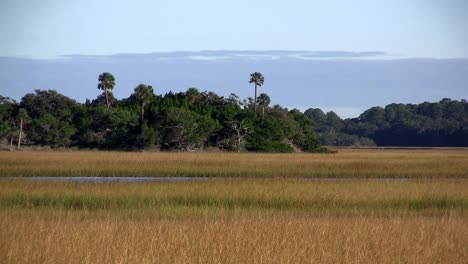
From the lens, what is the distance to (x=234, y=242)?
15.5 meters

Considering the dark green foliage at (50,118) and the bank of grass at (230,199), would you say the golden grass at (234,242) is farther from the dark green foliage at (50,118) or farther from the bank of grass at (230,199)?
the dark green foliage at (50,118)

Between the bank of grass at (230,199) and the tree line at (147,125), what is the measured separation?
43.6 m

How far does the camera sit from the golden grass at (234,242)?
1418 cm

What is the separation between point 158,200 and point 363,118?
455ft

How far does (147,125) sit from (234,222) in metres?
56.6

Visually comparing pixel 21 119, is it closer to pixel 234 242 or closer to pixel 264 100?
pixel 264 100

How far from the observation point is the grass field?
47.5 ft

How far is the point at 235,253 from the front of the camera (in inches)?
572

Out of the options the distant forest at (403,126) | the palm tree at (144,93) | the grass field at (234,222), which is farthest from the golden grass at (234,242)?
the distant forest at (403,126)

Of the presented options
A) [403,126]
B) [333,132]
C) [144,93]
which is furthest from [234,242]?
[333,132]

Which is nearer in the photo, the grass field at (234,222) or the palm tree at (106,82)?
the grass field at (234,222)

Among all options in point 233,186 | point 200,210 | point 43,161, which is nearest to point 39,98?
point 43,161

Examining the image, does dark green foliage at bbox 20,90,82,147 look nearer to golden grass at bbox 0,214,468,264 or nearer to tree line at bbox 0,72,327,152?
tree line at bbox 0,72,327,152

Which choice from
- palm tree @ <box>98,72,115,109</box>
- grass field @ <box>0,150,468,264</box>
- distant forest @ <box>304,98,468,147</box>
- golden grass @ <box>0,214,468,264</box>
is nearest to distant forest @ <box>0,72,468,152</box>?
palm tree @ <box>98,72,115,109</box>
